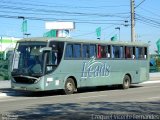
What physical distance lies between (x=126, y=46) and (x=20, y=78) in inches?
338

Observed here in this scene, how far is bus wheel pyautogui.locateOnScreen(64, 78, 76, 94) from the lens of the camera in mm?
25800

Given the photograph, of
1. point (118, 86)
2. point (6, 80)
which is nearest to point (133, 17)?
point (118, 86)

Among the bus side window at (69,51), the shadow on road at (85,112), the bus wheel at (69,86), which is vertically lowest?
the shadow on road at (85,112)

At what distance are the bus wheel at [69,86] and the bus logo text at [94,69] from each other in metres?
1.07

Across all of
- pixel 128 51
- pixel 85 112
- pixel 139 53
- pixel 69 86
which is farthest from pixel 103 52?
pixel 85 112

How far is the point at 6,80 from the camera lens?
31594 millimetres

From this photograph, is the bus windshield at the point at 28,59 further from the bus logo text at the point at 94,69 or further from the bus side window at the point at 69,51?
the bus logo text at the point at 94,69

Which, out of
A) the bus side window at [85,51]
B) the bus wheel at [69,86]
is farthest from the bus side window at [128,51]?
the bus wheel at [69,86]

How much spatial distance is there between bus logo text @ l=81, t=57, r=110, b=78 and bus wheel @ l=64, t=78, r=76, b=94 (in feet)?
3.51

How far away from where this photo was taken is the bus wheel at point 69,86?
2580 centimetres

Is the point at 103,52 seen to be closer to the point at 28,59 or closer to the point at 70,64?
the point at 70,64

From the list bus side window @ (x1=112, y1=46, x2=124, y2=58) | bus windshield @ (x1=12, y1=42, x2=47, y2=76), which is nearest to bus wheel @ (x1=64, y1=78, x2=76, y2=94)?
bus windshield @ (x1=12, y1=42, x2=47, y2=76)

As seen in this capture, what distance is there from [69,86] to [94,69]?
264 cm

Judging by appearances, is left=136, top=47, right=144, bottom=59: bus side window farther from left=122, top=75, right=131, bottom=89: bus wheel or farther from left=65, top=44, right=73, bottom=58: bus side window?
left=65, top=44, right=73, bottom=58: bus side window
